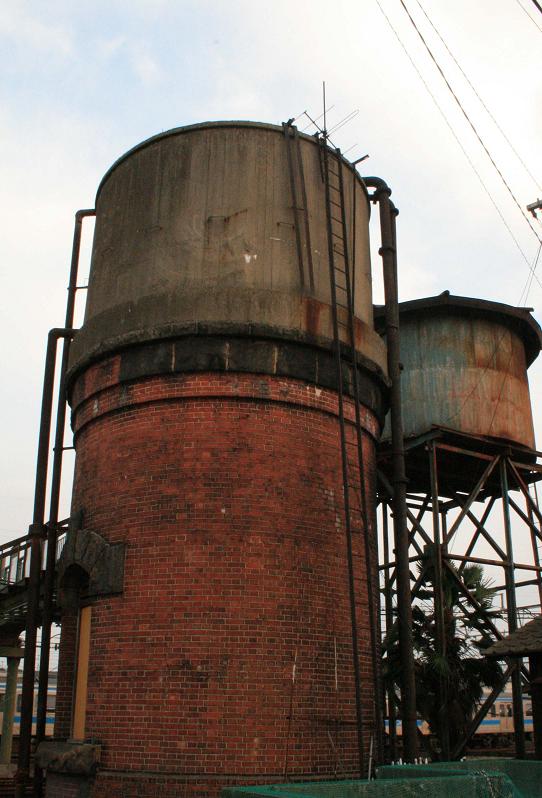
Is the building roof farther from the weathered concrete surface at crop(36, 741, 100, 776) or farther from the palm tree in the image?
the weathered concrete surface at crop(36, 741, 100, 776)

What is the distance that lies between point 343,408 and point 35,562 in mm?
6081

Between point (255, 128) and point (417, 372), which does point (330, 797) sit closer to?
point (255, 128)

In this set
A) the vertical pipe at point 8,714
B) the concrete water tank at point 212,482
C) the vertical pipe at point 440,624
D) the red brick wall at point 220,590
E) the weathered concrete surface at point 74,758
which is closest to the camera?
the red brick wall at point 220,590

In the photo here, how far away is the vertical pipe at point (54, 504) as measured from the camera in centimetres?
1414

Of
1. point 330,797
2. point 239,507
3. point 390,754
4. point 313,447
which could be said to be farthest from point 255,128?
point 390,754

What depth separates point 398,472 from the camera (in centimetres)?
1448

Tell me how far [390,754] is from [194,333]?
9.33 metres

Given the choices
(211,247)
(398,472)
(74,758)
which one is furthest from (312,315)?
(74,758)

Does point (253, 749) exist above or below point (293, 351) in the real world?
below

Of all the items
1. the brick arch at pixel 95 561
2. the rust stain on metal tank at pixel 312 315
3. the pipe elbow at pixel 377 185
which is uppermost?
the pipe elbow at pixel 377 185

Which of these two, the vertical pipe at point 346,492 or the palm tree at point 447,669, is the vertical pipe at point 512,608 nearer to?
the palm tree at point 447,669

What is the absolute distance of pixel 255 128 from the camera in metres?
14.0

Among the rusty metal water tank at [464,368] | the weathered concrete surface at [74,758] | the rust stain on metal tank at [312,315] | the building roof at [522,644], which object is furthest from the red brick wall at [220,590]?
the rusty metal water tank at [464,368]

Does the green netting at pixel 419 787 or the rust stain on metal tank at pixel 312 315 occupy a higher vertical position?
the rust stain on metal tank at pixel 312 315
